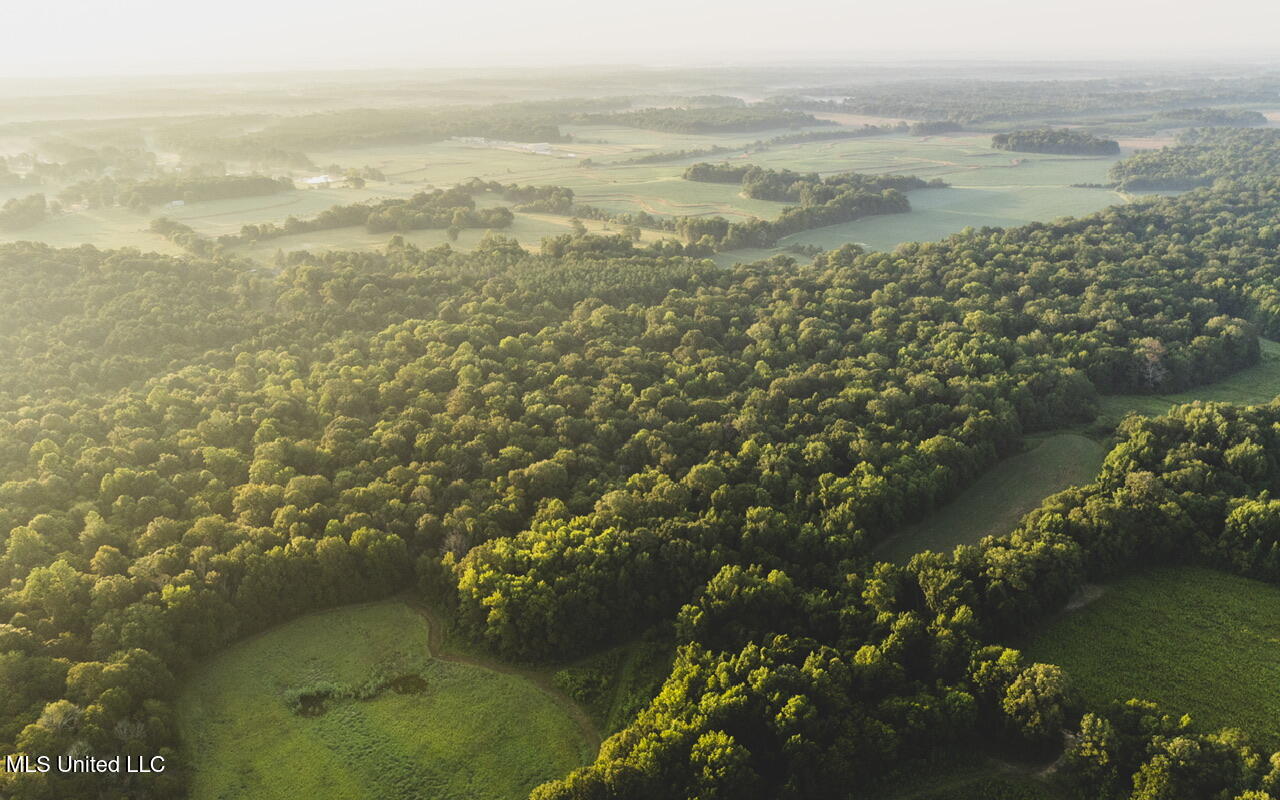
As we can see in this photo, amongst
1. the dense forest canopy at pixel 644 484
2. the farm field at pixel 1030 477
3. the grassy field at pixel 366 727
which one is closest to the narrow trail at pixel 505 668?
the grassy field at pixel 366 727

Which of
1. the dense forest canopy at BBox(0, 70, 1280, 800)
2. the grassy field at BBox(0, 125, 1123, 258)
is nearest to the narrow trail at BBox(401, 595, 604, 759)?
the dense forest canopy at BBox(0, 70, 1280, 800)

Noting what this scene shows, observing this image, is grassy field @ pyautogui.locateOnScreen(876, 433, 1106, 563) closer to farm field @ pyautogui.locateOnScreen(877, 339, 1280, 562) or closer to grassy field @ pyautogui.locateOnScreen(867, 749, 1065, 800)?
farm field @ pyautogui.locateOnScreen(877, 339, 1280, 562)

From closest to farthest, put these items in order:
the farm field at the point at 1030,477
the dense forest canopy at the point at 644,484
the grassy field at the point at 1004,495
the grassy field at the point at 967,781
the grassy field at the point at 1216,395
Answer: the grassy field at the point at 967,781, the dense forest canopy at the point at 644,484, the grassy field at the point at 1004,495, the farm field at the point at 1030,477, the grassy field at the point at 1216,395

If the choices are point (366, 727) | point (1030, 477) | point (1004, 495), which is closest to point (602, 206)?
point (1030, 477)

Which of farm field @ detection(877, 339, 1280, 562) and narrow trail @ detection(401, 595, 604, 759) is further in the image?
farm field @ detection(877, 339, 1280, 562)

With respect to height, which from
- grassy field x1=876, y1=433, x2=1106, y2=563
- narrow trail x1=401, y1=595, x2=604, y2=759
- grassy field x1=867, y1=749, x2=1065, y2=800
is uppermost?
grassy field x1=876, y1=433, x2=1106, y2=563

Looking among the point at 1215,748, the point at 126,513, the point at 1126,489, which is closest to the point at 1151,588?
the point at 1126,489

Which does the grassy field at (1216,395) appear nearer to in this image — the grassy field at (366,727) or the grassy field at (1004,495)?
the grassy field at (1004,495)
